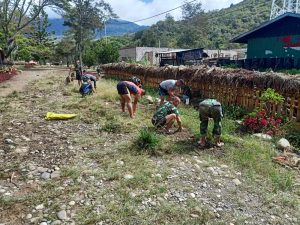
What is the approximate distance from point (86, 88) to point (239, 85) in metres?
5.82

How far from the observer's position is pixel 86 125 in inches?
308

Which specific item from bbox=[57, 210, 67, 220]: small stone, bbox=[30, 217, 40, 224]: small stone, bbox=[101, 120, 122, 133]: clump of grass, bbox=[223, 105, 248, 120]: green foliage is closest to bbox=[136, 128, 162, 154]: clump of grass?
bbox=[101, 120, 122, 133]: clump of grass

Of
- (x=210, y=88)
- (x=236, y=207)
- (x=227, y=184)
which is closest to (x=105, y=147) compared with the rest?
(x=227, y=184)

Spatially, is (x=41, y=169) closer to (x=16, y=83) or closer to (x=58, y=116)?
(x=58, y=116)

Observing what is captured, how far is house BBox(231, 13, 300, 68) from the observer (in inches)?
675

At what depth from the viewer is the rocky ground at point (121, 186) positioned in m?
3.88

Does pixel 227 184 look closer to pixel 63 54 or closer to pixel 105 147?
pixel 105 147

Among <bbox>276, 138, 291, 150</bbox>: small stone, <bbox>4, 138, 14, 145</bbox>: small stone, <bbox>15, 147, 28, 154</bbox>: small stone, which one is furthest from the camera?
<bbox>276, 138, 291, 150</bbox>: small stone

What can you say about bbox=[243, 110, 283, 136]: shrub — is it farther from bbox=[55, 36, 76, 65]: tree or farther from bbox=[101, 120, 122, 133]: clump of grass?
bbox=[55, 36, 76, 65]: tree

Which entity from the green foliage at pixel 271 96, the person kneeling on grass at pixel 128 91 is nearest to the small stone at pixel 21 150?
the person kneeling on grass at pixel 128 91

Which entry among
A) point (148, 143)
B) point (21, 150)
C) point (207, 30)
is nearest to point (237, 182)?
point (148, 143)

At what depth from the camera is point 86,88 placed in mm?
12508

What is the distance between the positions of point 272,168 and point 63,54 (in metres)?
57.8

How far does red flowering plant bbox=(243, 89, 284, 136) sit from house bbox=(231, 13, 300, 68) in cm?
966
